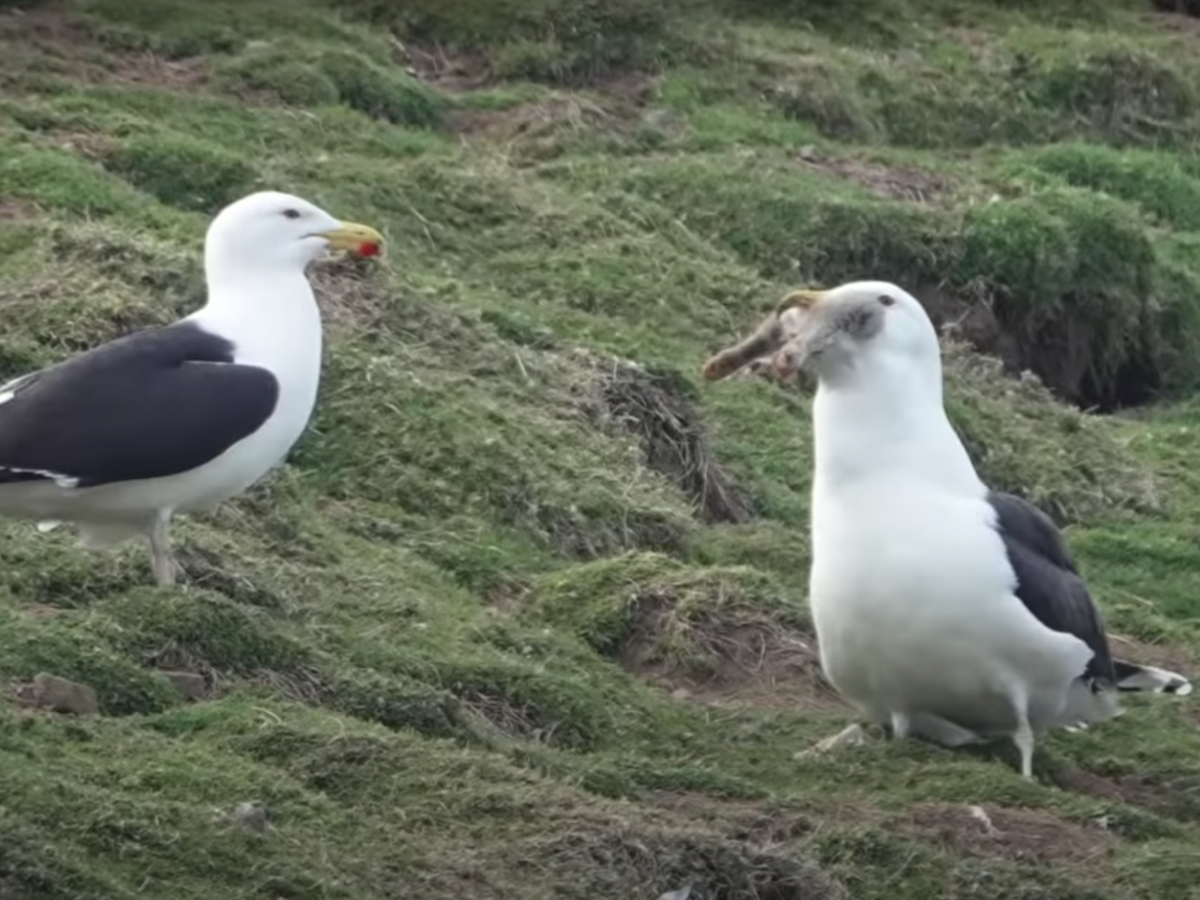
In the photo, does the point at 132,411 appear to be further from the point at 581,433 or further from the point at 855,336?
the point at 581,433

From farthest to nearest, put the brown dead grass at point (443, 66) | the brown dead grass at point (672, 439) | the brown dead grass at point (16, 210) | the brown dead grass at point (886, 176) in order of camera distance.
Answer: the brown dead grass at point (443, 66) → the brown dead grass at point (886, 176) → the brown dead grass at point (16, 210) → the brown dead grass at point (672, 439)

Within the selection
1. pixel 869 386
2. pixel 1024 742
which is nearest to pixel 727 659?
pixel 1024 742

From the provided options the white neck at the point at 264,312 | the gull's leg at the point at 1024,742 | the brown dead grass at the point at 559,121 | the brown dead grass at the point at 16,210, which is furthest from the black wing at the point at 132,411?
the brown dead grass at the point at 559,121

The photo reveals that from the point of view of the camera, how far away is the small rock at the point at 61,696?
7.32m

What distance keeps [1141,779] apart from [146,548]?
3.05 metres

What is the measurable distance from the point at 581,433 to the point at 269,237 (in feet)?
8.48

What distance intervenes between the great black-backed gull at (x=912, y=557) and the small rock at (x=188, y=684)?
1797mm

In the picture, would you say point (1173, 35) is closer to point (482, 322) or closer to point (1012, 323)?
point (1012, 323)

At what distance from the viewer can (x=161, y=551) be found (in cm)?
844

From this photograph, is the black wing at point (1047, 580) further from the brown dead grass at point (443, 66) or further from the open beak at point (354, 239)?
the brown dead grass at point (443, 66)

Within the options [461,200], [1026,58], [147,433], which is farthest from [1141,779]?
[1026,58]

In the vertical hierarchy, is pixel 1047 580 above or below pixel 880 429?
below

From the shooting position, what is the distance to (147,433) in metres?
8.30

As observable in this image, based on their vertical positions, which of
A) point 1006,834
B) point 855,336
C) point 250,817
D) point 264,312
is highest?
point 855,336
